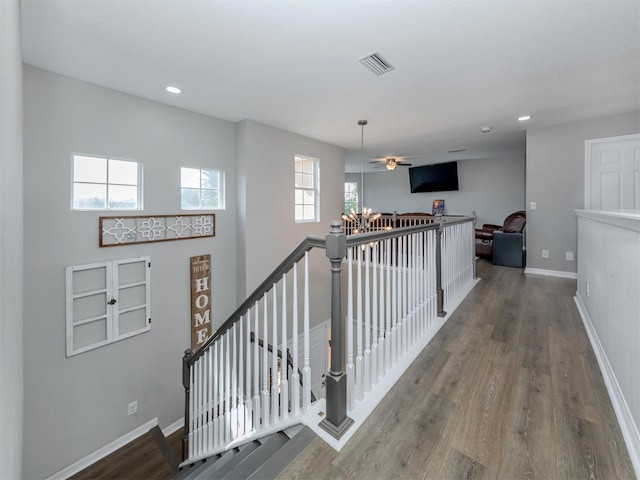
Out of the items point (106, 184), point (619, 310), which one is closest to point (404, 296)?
point (619, 310)

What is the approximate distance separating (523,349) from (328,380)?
1773mm

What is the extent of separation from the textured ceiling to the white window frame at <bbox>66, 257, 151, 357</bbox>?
2.00 m

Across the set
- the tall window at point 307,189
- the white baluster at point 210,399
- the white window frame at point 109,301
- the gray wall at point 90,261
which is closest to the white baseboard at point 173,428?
the gray wall at point 90,261

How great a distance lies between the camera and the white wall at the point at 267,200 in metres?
4.31

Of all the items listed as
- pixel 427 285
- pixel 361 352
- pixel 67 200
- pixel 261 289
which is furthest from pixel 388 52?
pixel 67 200

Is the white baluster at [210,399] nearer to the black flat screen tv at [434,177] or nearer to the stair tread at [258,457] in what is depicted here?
the stair tread at [258,457]

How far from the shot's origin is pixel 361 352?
5.54 feet

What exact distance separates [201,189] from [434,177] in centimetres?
736

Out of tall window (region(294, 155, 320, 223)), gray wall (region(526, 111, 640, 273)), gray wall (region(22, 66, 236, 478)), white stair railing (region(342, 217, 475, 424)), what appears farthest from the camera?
tall window (region(294, 155, 320, 223))

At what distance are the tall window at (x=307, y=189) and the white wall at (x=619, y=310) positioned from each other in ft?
13.3

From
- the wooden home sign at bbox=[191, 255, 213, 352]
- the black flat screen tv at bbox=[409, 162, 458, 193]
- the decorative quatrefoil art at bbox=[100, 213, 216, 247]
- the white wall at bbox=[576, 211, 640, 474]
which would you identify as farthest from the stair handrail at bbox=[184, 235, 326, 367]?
the black flat screen tv at bbox=[409, 162, 458, 193]

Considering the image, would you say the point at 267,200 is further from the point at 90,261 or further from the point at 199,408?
the point at 199,408

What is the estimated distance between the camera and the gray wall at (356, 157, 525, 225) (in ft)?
25.8

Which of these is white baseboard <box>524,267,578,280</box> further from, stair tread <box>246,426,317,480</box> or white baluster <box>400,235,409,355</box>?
stair tread <box>246,426,317,480</box>
